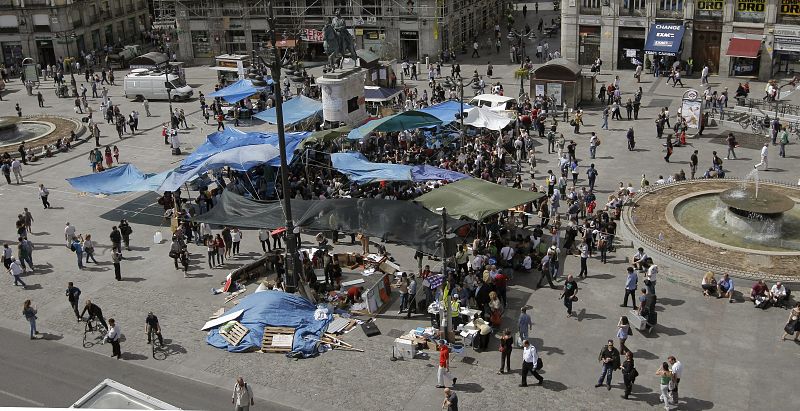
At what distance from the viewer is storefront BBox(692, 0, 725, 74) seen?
56094 mm

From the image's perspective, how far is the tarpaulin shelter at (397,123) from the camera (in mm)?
39844

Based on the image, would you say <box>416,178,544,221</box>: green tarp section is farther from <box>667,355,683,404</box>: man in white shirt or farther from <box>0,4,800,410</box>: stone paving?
<box>667,355,683,404</box>: man in white shirt

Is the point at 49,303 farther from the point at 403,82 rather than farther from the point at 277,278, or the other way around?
the point at 403,82

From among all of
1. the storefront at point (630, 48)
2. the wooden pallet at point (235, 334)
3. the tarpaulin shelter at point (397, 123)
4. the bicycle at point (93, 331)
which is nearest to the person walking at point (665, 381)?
the wooden pallet at point (235, 334)

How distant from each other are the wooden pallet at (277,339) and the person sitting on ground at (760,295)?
14174 mm

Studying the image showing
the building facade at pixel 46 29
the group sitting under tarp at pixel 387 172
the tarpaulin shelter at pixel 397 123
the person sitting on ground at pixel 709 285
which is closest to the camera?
the person sitting on ground at pixel 709 285

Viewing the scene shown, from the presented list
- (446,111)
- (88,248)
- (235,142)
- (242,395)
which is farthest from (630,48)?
(242,395)

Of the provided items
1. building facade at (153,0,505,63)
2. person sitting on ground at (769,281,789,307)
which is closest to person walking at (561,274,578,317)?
person sitting on ground at (769,281,789,307)

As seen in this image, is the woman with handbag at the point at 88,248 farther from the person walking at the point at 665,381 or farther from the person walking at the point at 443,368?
the person walking at the point at 665,381

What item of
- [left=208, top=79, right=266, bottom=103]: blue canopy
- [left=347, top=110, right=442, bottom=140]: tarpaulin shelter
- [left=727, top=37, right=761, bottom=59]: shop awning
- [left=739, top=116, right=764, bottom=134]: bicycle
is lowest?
[left=739, top=116, right=764, bottom=134]: bicycle

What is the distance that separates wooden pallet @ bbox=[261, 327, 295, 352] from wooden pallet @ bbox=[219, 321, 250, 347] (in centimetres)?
66

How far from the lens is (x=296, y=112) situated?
45.1m

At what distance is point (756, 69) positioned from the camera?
5631cm

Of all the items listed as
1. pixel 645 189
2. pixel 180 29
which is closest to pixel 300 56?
pixel 180 29
